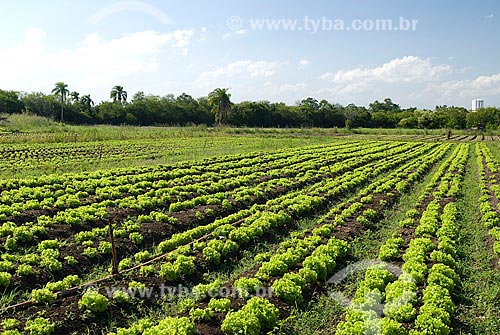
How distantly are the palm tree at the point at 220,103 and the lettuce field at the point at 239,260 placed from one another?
6936cm

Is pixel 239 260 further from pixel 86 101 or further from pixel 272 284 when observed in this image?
pixel 86 101

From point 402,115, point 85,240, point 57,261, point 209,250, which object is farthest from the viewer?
point 402,115

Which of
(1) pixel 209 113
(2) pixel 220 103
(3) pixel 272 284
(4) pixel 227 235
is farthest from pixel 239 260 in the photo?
(1) pixel 209 113

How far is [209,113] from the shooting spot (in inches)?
4131

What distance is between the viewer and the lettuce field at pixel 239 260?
7922 mm

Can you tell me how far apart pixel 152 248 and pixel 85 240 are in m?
1.90

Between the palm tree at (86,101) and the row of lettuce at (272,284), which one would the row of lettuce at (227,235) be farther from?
the palm tree at (86,101)

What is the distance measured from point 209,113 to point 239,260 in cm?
9550

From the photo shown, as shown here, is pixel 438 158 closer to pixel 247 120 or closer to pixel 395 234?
A: pixel 395 234

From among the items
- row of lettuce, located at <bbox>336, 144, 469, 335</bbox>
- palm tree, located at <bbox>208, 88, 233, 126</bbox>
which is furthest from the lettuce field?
palm tree, located at <bbox>208, 88, 233, 126</bbox>

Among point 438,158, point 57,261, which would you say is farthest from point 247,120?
point 57,261

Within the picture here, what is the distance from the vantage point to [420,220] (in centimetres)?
1479

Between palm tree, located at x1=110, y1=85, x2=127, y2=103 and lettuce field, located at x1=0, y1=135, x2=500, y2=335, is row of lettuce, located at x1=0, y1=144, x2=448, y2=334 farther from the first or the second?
palm tree, located at x1=110, y1=85, x2=127, y2=103

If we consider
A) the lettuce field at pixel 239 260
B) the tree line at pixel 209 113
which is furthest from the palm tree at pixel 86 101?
the lettuce field at pixel 239 260
